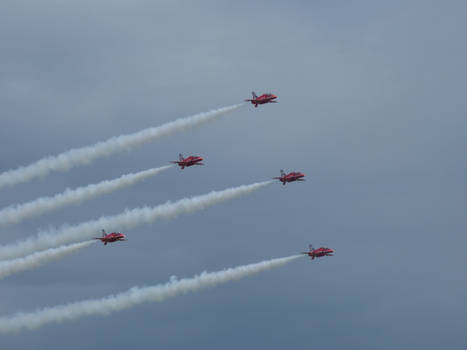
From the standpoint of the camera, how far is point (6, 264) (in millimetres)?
182875

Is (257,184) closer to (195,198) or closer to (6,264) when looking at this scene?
(195,198)

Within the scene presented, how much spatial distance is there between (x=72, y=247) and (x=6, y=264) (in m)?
10.8

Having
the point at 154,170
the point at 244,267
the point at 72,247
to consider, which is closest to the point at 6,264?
the point at 72,247

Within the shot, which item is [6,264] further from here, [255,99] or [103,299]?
[255,99]

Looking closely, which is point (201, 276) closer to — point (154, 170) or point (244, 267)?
point (244, 267)

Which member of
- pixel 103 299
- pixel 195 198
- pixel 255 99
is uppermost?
pixel 255 99

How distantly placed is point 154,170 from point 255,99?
2247 centimetres

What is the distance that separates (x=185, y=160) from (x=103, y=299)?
26.2 meters

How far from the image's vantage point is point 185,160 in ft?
617

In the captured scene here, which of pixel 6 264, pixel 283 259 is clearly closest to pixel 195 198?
pixel 283 259

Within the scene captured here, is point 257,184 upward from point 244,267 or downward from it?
upward

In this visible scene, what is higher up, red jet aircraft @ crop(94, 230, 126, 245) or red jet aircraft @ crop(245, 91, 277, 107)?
red jet aircraft @ crop(245, 91, 277, 107)

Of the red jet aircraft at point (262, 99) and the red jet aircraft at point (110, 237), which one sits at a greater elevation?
the red jet aircraft at point (262, 99)

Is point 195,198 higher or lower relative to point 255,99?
lower
